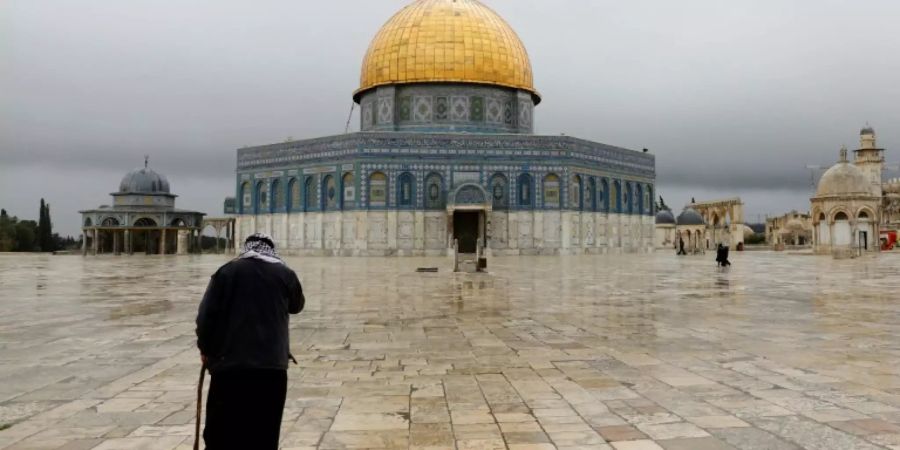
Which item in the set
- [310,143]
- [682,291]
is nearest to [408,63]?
[310,143]

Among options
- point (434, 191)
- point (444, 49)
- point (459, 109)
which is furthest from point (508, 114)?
point (434, 191)

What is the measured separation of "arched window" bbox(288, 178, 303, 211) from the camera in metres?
41.1

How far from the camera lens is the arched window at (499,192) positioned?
3900 centimetres

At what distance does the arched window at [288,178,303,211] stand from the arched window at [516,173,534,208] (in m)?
12.9

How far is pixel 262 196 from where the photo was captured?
4322 centimetres

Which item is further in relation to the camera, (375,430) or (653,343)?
(653,343)

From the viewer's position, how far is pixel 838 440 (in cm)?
361

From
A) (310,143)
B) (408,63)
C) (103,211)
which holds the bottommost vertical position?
(103,211)

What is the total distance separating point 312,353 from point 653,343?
3388 mm

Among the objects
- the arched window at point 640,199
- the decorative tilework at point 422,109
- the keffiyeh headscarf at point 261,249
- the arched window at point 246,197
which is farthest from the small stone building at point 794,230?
the keffiyeh headscarf at point 261,249

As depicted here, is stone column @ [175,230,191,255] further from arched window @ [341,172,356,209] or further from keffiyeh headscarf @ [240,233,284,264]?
keffiyeh headscarf @ [240,233,284,264]

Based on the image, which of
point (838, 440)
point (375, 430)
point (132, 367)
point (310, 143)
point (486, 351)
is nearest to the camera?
point (838, 440)

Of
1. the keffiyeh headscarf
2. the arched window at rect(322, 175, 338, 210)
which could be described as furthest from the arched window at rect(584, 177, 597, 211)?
the keffiyeh headscarf

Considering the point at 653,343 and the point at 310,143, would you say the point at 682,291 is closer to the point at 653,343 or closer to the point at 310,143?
the point at 653,343
